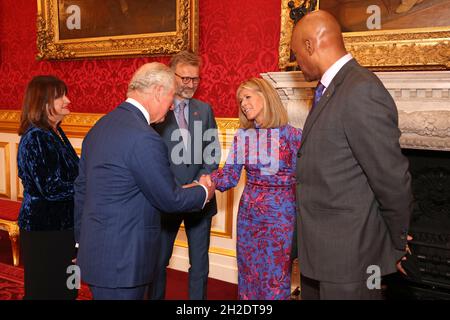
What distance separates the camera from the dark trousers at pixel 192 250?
10.2ft

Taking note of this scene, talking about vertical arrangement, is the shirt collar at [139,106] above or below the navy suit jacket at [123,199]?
above

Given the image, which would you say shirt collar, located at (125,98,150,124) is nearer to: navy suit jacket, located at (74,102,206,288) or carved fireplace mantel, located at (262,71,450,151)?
navy suit jacket, located at (74,102,206,288)

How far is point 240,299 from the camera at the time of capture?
9.43ft

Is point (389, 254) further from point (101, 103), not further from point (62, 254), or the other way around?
point (101, 103)

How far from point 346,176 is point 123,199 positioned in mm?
1004

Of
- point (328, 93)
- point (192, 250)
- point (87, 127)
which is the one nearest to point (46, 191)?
point (192, 250)

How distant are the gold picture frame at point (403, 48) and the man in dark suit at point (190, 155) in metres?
1.27

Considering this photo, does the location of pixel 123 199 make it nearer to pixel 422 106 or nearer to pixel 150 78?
pixel 150 78

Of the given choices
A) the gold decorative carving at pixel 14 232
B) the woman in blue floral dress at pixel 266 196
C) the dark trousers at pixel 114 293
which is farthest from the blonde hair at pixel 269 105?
the gold decorative carving at pixel 14 232

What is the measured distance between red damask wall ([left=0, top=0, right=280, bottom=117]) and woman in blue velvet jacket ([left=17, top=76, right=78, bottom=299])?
5.83 feet

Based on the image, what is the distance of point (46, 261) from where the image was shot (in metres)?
2.76

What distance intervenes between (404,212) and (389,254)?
0.24 meters

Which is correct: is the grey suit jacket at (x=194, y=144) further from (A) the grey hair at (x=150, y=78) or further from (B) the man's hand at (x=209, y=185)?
(A) the grey hair at (x=150, y=78)

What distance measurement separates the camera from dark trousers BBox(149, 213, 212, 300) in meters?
3.11
